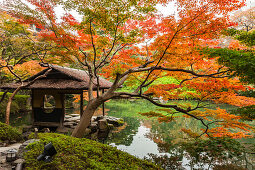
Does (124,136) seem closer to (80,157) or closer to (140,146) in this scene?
(140,146)

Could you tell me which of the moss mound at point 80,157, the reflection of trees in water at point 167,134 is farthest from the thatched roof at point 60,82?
the reflection of trees in water at point 167,134

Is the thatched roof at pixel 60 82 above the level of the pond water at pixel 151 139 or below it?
above

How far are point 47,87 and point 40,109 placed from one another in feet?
6.02

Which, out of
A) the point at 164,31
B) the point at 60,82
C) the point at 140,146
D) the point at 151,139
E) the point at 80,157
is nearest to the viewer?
the point at 80,157

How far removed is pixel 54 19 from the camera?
5602 millimetres

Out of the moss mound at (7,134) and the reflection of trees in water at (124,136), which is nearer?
the moss mound at (7,134)

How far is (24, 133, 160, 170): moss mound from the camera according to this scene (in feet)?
8.52

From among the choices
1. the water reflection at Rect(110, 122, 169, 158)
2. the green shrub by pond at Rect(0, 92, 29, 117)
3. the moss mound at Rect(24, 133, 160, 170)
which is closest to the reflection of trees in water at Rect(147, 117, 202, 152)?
the water reflection at Rect(110, 122, 169, 158)

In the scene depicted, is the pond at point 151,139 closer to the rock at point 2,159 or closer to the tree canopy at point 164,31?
the tree canopy at point 164,31

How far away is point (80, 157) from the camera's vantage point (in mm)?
2873

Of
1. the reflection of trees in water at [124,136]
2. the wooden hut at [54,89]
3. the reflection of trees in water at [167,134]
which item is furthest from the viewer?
the wooden hut at [54,89]

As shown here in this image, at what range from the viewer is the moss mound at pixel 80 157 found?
2.60 metres

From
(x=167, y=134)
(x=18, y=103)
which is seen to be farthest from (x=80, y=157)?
(x=18, y=103)

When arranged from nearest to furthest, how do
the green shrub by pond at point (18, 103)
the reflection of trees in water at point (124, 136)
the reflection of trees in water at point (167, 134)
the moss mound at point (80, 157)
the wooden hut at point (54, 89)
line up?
the moss mound at point (80, 157)
the reflection of trees in water at point (167, 134)
the reflection of trees in water at point (124, 136)
the wooden hut at point (54, 89)
the green shrub by pond at point (18, 103)
